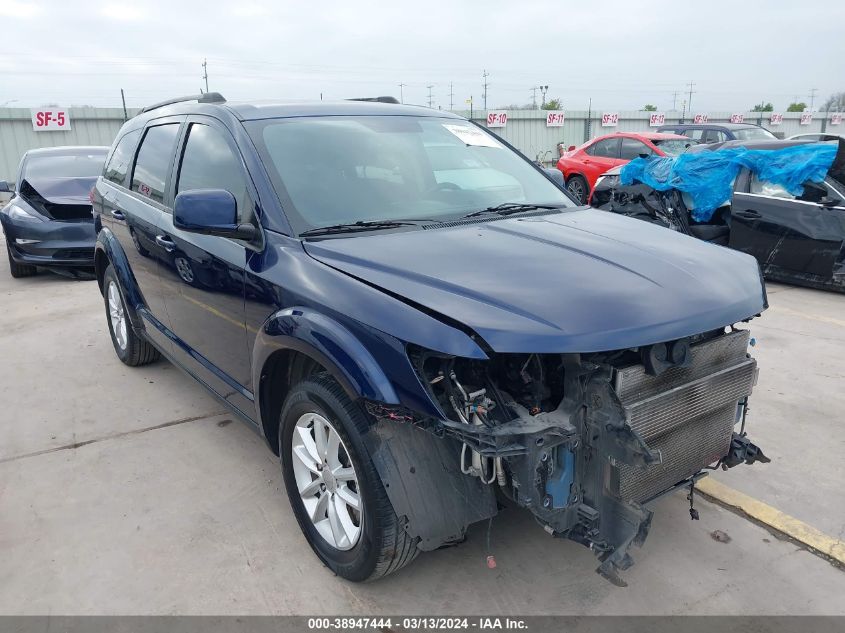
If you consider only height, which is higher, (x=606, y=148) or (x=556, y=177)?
(x=606, y=148)

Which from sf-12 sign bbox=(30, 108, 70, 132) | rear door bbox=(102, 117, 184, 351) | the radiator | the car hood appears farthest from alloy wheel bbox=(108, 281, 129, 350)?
sf-12 sign bbox=(30, 108, 70, 132)

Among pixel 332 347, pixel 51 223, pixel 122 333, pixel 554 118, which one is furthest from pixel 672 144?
pixel 554 118

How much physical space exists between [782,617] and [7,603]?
2968mm

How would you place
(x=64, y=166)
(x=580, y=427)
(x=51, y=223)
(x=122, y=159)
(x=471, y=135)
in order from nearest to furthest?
1. (x=580, y=427)
2. (x=471, y=135)
3. (x=122, y=159)
4. (x=51, y=223)
5. (x=64, y=166)

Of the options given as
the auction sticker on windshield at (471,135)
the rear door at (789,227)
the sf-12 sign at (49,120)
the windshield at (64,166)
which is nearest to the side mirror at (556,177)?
the auction sticker on windshield at (471,135)

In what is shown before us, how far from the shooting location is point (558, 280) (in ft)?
7.44

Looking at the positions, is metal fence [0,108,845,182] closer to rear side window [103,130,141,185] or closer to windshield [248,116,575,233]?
rear side window [103,130,141,185]

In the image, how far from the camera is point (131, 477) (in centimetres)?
354

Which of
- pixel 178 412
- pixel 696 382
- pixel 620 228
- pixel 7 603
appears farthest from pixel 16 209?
pixel 696 382

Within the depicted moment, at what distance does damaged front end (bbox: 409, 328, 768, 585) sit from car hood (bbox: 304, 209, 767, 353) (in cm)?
17

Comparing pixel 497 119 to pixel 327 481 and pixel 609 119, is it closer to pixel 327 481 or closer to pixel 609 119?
pixel 609 119

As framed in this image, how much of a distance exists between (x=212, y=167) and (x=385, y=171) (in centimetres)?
87

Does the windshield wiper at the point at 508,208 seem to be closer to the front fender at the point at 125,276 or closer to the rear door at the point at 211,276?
the rear door at the point at 211,276

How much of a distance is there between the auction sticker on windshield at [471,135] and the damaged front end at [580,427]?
1.69 m
